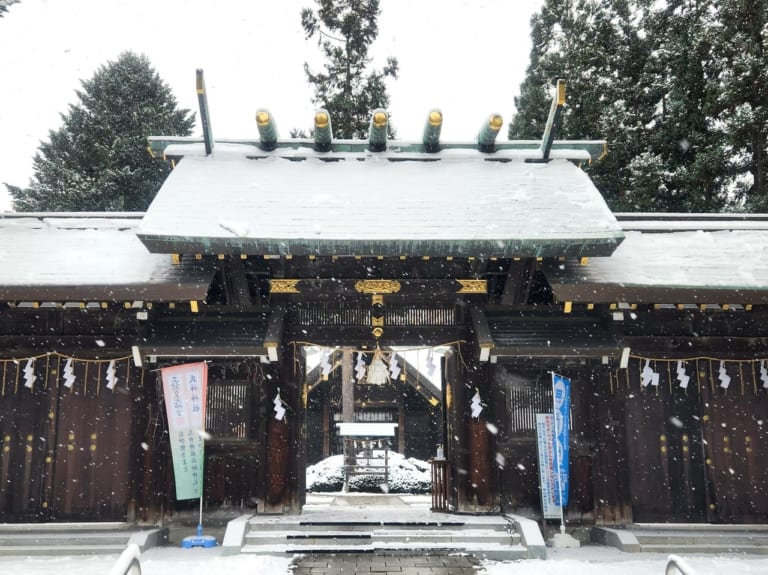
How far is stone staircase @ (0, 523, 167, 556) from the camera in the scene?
797 cm

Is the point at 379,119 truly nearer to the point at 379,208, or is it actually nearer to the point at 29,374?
the point at 379,208

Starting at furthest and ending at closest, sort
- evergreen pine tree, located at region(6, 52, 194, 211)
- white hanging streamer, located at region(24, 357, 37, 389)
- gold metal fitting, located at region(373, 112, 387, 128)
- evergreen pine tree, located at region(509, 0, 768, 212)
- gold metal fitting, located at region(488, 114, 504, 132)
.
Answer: evergreen pine tree, located at region(6, 52, 194, 211), evergreen pine tree, located at region(509, 0, 768, 212), gold metal fitting, located at region(488, 114, 504, 132), gold metal fitting, located at region(373, 112, 387, 128), white hanging streamer, located at region(24, 357, 37, 389)

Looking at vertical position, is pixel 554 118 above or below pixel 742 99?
below

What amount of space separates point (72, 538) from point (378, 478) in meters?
11.4

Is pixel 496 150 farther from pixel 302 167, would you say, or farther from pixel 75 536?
pixel 75 536

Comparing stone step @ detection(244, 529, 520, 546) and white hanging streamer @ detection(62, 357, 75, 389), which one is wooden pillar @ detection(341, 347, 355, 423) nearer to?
white hanging streamer @ detection(62, 357, 75, 389)

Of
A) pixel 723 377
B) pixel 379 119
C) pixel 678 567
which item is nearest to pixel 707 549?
pixel 723 377

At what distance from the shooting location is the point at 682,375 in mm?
9195

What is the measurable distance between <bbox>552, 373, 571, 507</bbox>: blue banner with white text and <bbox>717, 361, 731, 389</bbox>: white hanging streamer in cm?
251

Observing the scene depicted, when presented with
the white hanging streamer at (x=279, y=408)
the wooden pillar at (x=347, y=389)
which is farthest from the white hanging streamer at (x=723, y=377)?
the wooden pillar at (x=347, y=389)

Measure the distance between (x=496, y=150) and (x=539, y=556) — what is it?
257 inches

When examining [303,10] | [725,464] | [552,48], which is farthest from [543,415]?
[552,48]

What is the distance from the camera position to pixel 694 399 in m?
9.38

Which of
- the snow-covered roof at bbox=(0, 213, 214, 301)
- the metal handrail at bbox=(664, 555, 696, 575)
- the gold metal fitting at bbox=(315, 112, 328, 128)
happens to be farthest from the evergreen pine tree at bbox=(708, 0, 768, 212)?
the snow-covered roof at bbox=(0, 213, 214, 301)
